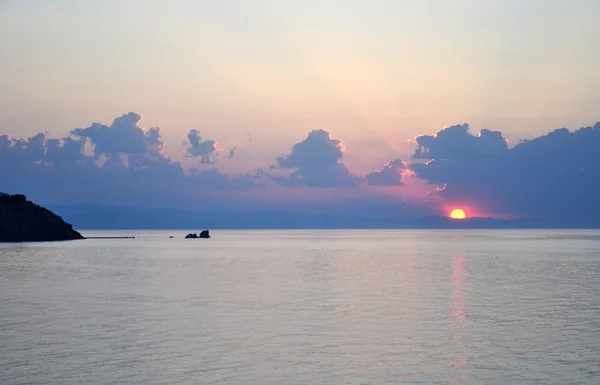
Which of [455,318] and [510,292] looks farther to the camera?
[510,292]

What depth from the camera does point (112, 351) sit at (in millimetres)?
33312

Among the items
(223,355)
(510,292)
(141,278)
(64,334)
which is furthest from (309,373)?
(141,278)

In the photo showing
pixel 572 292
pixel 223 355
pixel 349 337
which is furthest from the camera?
pixel 572 292

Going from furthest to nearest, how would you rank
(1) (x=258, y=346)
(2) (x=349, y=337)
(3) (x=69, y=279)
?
(3) (x=69, y=279)
(2) (x=349, y=337)
(1) (x=258, y=346)

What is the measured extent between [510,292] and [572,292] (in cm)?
598

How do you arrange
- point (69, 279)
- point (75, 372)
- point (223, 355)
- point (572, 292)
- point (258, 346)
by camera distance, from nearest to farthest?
point (75, 372)
point (223, 355)
point (258, 346)
point (572, 292)
point (69, 279)

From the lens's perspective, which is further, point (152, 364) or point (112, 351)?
point (112, 351)

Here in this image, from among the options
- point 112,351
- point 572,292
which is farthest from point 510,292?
point 112,351

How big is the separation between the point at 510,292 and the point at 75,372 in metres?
46.2

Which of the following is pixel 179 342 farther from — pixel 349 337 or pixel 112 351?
pixel 349 337

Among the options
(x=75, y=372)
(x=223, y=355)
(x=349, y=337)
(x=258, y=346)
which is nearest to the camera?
(x=75, y=372)

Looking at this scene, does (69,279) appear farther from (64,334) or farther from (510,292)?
(510,292)

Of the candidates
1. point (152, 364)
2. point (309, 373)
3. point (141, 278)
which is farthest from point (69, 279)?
point (309, 373)

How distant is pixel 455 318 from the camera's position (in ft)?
148
